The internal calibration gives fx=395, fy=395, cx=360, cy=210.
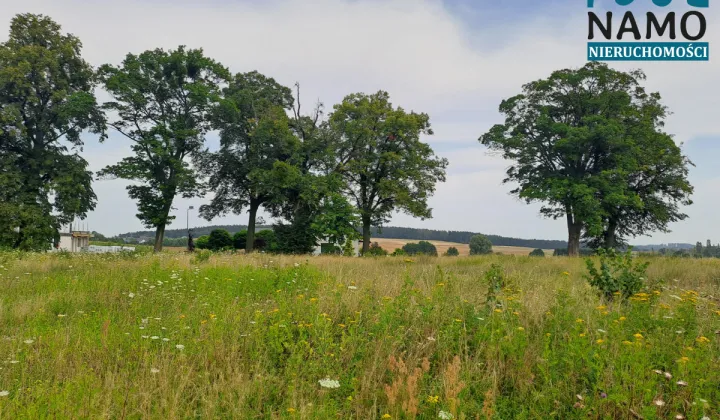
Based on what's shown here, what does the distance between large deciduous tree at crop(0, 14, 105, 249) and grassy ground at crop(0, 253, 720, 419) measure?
2646 centimetres

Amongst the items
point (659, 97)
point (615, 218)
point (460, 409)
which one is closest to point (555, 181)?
point (615, 218)

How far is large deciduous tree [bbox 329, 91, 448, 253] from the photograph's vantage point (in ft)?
110

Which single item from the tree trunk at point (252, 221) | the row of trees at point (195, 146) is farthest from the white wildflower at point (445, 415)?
the tree trunk at point (252, 221)

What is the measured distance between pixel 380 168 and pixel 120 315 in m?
30.0

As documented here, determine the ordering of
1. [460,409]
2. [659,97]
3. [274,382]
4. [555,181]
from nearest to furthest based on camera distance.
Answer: [460,409]
[274,382]
[555,181]
[659,97]

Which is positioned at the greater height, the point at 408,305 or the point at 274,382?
the point at 408,305

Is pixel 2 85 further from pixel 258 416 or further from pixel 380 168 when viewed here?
pixel 258 416

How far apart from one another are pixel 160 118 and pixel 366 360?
33650mm

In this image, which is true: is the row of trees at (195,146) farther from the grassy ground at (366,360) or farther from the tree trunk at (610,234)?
the grassy ground at (366,360)

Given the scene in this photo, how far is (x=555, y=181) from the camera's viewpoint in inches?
1171

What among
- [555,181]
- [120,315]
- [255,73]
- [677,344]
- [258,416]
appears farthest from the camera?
[255,73]

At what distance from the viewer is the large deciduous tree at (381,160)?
33500mm

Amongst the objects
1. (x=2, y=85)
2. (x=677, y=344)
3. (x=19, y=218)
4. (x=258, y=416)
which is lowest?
(x=258, y=416)

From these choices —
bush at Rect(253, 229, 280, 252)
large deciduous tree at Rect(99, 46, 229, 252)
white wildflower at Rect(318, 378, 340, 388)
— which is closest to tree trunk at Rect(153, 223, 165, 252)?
large deciduous tree at Rect(99, 46, 229, 252)
